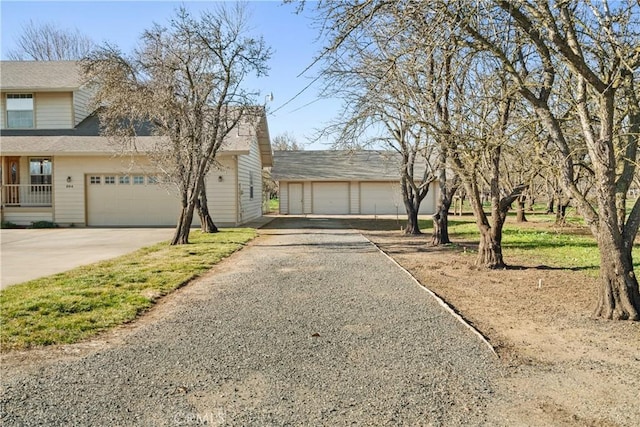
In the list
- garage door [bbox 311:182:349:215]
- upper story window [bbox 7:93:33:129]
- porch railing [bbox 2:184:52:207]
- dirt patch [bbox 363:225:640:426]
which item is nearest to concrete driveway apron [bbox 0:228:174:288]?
porch railing [bbox 2:184:52:207]

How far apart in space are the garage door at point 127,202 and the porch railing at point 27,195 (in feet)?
6.63

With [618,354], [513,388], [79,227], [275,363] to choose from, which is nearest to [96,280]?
[275,363]

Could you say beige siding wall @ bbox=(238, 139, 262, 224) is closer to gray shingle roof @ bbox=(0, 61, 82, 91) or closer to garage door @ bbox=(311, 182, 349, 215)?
garage door @ bbox=(311, 182, 349, 215)

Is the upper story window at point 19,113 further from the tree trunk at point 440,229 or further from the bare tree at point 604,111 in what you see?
the bare tree at point 604,111

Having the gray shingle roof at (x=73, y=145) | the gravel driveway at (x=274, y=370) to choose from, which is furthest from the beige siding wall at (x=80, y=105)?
the gravel driveway at (x=274, y=370)

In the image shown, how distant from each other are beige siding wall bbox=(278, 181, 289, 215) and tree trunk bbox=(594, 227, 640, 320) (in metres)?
27.5

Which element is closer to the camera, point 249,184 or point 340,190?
point 249,184

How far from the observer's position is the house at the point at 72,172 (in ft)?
66.7

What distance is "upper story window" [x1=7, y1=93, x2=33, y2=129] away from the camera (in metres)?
21.8

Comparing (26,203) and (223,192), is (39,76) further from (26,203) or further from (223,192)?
(223,192)

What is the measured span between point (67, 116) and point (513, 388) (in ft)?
75.2

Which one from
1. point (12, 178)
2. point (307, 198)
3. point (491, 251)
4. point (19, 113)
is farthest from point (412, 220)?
point (19, 113)

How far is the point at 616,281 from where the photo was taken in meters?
5.72

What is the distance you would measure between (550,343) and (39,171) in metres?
22.4
